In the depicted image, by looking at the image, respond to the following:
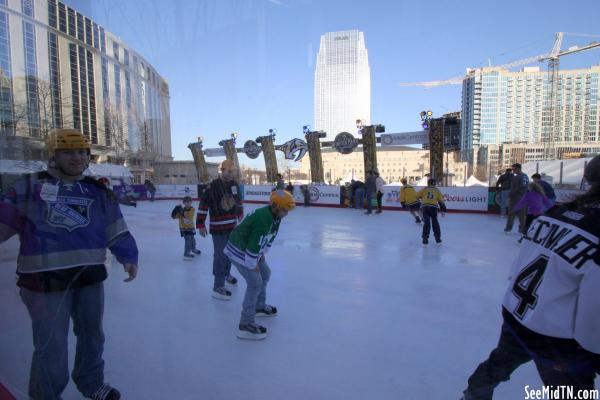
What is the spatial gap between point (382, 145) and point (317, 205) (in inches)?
151

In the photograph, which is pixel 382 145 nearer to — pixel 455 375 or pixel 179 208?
pixel 179 208

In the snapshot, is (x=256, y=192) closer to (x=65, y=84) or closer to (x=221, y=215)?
(x=221, y=215)

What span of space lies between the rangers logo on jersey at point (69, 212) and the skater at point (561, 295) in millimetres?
1785

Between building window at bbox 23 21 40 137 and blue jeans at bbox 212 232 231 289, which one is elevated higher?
building window at bbox 23 21 40 137

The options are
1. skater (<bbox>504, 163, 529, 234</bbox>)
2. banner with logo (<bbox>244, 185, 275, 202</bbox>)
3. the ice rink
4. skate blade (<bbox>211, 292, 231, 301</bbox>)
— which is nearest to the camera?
the ice rink

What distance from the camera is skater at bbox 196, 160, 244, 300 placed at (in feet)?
10.8

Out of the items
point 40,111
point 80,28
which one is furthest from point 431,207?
point 40,111

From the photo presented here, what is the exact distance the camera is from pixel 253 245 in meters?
2.33

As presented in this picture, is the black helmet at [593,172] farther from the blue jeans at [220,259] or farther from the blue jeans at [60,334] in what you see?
the blue jeans at [220,259]

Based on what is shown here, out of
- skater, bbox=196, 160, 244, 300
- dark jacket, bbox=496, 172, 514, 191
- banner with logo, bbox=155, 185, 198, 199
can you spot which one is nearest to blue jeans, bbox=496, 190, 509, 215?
dark jacket, bbox=496, 172, 514, 191

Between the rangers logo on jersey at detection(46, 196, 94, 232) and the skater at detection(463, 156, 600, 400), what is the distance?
1785 millimetres

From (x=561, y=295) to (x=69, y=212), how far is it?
185 centimetres

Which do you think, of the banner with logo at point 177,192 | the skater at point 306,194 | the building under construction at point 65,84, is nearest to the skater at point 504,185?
the skater at point 306,194

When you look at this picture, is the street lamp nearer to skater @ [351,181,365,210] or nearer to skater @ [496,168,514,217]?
skater @ [351,181,365,210]
